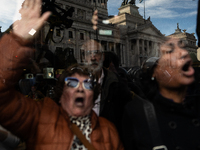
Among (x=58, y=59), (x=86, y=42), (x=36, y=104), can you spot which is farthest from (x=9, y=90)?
(x=86, y=42)

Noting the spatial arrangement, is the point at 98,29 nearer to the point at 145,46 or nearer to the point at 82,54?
the point at 82,54

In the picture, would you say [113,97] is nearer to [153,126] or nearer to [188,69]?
[153,126]

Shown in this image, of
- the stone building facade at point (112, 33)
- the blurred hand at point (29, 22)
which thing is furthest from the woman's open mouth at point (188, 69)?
the blurred hand at point (29, 22)

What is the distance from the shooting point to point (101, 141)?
56.6 inches

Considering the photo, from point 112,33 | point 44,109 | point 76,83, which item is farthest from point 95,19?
point 44,109

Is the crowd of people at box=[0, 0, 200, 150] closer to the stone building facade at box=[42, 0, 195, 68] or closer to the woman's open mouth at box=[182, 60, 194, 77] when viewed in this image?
the woman's open mouth at box=[182, 60, 194, 77]

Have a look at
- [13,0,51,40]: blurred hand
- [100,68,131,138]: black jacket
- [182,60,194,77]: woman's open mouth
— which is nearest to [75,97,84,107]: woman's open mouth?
[100,68,131,138]: black jacket

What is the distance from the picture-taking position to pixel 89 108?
1.47 metres

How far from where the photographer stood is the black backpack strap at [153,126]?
124 cm

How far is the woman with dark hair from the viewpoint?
1.22 m

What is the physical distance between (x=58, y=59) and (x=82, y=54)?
1.01 feet

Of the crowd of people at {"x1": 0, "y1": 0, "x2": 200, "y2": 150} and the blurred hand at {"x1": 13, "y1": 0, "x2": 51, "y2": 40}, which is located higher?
the blurred hand at {"x1": 13, "y1": 0, "x2": 51, "y2": 40}

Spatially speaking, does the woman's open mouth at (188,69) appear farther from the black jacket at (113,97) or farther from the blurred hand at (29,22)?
the blurred hand at (29,22)

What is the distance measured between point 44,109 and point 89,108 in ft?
1.21
